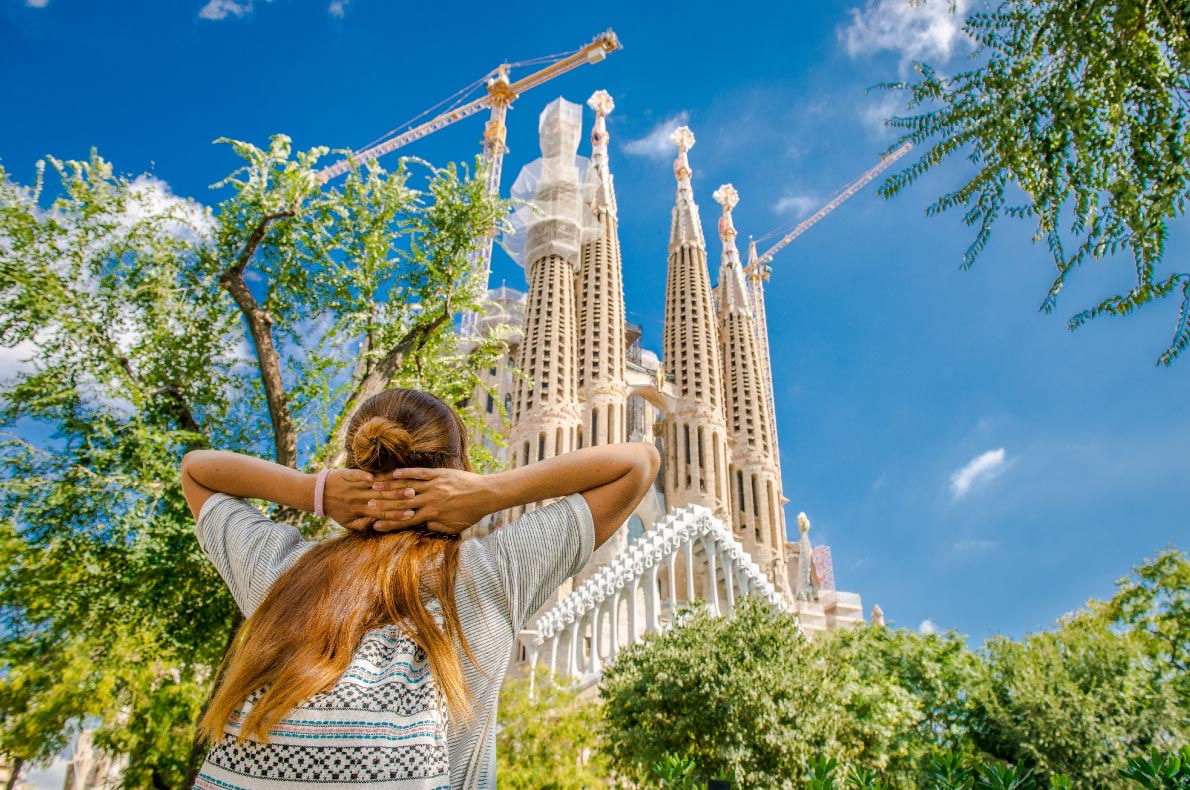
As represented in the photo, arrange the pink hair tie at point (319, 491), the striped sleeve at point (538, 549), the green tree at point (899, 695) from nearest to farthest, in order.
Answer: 1. the striped sleeve at point (538, 549)
2. the pink hair tie at point (319, 491)
3. the green tree at point (899, 695)

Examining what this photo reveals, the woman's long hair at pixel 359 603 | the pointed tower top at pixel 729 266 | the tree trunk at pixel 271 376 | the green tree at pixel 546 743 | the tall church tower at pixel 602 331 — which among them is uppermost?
the pointed tower top at pixel 729 266

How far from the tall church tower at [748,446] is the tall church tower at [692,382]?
1.20 meters

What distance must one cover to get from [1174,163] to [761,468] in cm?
3101

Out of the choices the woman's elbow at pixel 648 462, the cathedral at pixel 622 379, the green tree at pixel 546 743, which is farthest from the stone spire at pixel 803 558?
the woman's elbow at pixel 648 462

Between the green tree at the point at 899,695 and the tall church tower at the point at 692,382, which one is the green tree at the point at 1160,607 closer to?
the green tree at the point at 899,695

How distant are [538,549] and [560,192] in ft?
102

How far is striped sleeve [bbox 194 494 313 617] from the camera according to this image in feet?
4.51

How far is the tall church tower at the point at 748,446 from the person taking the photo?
3136 centimetres

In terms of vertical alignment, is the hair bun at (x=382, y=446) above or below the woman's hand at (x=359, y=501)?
above

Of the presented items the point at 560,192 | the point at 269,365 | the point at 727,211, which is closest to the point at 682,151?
the point at 727,211

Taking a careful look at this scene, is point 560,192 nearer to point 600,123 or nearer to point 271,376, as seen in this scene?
point 600,123

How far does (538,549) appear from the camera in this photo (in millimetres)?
1312

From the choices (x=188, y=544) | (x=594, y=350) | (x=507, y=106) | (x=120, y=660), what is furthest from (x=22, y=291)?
(x=507, y=106)

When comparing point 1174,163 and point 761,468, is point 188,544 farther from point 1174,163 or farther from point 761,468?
point 761,468
